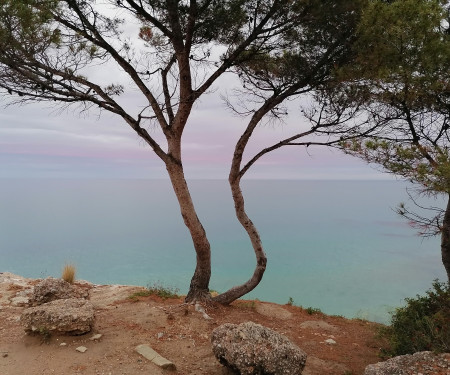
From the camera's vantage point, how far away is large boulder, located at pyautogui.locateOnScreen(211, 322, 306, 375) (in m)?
5.69

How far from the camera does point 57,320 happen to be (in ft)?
23.5

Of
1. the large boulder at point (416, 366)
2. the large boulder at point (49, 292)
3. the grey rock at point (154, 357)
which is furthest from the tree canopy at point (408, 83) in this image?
the large boulder at point (49, 292)

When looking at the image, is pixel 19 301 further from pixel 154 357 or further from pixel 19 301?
pixel 154 357

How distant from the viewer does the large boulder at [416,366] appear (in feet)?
17.7

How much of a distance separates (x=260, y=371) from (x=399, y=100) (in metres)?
6.47

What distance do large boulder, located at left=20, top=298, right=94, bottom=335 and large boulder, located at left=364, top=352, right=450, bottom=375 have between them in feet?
17.3

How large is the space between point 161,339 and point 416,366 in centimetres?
472

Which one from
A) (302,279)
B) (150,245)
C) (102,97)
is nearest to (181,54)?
(102,97)

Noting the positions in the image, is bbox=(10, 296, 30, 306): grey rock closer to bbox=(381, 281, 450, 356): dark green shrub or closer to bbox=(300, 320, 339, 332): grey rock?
bbox=(300, 320, 339, 332): grey rock

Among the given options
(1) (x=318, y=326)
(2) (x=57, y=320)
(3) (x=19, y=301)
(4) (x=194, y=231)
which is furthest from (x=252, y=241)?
(3) (x=19, y=301)

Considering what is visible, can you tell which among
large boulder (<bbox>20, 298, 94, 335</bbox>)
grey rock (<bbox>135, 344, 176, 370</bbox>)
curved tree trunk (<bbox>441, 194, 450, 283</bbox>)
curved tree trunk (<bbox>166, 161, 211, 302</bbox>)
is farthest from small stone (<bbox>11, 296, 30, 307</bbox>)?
curved tree trunk (<bbox>441, 194, 450, 283</bbox>)

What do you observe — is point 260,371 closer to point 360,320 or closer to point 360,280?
point 360,320

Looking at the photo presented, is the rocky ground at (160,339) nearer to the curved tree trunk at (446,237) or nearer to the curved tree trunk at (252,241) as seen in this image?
the curved tree trunk at (252,241)

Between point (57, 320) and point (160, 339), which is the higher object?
point (57, 320)
